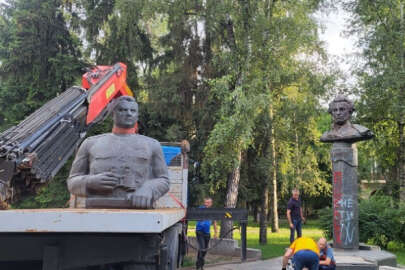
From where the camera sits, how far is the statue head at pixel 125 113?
5586mm

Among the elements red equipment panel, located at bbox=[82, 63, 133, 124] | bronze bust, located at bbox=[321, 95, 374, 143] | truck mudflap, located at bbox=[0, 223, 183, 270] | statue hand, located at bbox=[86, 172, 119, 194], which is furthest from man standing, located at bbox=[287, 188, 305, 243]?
truck mudflap, located at bbox=[0, 223, 183, 270]

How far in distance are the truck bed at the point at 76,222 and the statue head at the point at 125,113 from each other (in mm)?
2524

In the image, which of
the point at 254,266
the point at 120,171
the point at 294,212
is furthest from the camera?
the point at 294,212

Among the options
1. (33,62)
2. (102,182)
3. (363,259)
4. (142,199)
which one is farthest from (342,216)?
(33,62)

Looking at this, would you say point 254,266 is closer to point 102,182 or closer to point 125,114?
point 125,114

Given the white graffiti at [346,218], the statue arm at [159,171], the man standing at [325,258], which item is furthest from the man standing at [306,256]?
the white graffiti at [346,218]

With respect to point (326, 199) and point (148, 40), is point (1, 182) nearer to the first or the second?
point (148, 40)

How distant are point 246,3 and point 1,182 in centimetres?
1090

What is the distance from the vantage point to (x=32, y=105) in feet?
52.2

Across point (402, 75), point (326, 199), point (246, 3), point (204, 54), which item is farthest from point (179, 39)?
point (326, 199)

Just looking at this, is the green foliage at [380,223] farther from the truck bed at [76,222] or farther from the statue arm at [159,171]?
the truck bed at [76,222]

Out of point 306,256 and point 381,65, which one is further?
point 381,65

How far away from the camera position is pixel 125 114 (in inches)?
222

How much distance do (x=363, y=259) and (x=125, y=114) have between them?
238 inches
